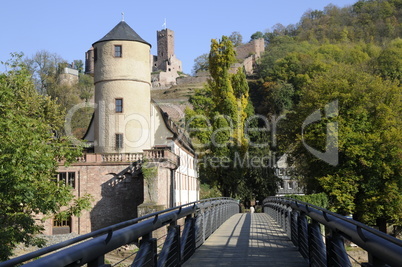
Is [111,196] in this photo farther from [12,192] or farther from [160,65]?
[160,65]

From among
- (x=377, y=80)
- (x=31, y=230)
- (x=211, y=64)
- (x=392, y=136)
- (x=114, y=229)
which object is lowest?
(x=31, y=230)

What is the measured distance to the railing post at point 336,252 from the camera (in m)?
5.39

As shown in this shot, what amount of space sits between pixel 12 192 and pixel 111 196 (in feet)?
52.3

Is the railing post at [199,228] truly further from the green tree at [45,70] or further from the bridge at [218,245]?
the green tree at [45,70]

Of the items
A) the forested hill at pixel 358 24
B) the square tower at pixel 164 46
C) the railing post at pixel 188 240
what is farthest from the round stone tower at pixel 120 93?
the square tower at pixel 164 46

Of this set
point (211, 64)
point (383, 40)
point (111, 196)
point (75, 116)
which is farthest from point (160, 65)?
point (111, 196)

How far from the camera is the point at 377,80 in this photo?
3566 cm

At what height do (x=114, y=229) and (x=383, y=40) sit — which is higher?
(x=383, y=40)

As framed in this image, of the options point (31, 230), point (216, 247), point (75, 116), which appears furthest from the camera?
point (75, 116)

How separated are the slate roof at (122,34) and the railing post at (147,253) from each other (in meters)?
33.9

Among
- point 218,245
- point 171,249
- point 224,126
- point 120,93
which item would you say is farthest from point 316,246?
point 224,126

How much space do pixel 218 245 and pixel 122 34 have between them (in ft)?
97.5

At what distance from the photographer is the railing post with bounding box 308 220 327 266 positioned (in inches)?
268

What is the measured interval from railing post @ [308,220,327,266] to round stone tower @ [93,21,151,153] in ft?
102
